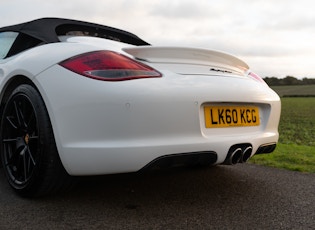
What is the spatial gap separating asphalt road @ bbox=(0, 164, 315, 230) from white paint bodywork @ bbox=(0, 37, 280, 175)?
11.4 inches

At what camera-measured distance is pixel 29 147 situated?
261cm

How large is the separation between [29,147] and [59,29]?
1.14 m

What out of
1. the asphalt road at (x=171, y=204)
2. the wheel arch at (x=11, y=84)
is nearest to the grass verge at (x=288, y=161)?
the asphalt road at (x=171, y=204)

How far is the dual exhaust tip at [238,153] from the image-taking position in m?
2.56

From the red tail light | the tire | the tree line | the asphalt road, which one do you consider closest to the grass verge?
the asphalt road

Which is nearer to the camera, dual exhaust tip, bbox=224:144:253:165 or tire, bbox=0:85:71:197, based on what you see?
tire, bbox=0:85:71:197

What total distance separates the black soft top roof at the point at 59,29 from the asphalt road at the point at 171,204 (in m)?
1.13

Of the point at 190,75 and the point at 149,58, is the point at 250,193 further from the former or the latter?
the point at 149,58

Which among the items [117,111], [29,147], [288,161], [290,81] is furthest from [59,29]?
[290,81]

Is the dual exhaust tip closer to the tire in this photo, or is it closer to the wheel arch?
the tire

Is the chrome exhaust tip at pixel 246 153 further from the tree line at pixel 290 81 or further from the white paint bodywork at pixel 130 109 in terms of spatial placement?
the tree line at pixel 290 81

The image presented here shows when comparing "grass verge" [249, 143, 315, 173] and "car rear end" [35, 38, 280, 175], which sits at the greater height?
"car rear end" [35, 38, 280, 175]

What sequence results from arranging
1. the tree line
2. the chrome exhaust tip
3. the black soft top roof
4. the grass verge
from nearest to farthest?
1. the chrome exhaust tip
2. the black soft top roof
3. the grass verge
4. the tree line

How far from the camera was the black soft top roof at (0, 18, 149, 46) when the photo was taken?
2945mm
